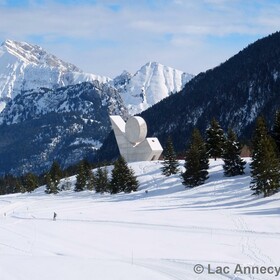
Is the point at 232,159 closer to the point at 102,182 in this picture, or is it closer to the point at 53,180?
the point at 102,182

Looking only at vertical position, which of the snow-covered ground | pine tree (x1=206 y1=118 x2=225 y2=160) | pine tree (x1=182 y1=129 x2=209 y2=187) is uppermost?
pine tree (x1=206 y1=118 x2=225 y2=160)

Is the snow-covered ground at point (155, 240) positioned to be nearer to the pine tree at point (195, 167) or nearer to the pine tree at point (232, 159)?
the pine tree at point (232, 159)

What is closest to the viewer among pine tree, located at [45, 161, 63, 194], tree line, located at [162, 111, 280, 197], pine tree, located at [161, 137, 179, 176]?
tree line, located at [162, 111, 280, 197]

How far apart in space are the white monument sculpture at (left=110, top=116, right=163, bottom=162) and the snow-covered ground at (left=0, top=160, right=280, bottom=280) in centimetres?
2824

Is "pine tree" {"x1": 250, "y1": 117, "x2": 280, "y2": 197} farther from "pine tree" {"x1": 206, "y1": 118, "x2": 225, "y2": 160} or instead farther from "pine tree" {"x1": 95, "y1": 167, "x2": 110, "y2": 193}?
"pine tree" {"x1": 95, "y1": 167, "x2": 110, "y2": 193}

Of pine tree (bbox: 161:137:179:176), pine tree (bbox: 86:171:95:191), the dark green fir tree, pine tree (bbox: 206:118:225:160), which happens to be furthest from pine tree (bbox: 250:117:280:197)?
the dark green fir tree

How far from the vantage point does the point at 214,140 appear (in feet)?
230

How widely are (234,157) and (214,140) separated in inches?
376

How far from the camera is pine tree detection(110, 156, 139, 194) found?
6950 cm

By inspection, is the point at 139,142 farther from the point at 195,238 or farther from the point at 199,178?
the point at 195,238

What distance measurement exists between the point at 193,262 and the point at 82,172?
60548 millimetres

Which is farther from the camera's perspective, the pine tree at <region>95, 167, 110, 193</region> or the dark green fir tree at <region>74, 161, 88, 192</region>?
the dark green fir tree at <region>74, 161, 88, 192</region>

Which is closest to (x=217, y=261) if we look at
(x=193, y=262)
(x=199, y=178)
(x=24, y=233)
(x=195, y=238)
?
(x=193, y=262)

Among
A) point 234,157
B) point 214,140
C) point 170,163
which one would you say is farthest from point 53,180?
point 234,157
